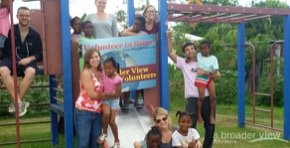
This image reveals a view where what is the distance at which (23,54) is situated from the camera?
18.1 feet

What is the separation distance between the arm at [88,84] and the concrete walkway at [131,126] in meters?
0.76

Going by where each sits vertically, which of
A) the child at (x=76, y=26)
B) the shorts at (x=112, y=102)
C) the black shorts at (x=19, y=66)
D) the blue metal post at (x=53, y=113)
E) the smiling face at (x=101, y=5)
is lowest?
the blue metal post at (x=53, y=113)

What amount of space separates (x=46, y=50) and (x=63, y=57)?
21cm

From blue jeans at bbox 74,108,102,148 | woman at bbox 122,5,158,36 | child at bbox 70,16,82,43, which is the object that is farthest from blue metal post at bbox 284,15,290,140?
blue jeans at bbox 74,108,102,148

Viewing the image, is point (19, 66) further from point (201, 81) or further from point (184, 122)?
point (201, 81)

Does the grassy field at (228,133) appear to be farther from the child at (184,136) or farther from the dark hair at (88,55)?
the dark hair at (88,55)

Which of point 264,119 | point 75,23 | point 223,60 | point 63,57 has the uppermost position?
point 75,23

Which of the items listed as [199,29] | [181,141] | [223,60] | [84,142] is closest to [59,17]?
[84,142]

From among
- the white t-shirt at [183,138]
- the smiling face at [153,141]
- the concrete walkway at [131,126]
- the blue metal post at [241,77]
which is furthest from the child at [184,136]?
the blue metal post at [241,77]

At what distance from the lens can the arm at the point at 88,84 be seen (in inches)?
191

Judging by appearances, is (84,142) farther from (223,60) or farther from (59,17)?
(223,60)

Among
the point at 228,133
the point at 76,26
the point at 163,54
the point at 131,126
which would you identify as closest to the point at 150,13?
the point at 163,54

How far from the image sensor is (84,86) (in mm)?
4898

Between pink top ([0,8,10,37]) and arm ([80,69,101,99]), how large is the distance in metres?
1.25
